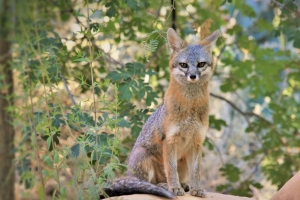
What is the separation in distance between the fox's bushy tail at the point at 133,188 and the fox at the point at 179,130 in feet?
0.31

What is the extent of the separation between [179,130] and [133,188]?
67 cm

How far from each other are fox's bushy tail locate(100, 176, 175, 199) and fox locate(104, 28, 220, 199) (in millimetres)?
94

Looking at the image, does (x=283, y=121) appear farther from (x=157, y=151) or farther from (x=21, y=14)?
(x=21, y=14)

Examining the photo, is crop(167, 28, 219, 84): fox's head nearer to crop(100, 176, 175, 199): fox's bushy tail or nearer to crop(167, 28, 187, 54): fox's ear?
crop(167, 28, 187, 54): fox's ear

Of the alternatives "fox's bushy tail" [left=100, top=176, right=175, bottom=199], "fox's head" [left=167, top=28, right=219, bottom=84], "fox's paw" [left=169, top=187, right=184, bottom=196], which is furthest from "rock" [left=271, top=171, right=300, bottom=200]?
"fox's head" [left=167, top=28, right=219, bottom=84]

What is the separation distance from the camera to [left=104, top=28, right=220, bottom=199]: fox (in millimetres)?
5254

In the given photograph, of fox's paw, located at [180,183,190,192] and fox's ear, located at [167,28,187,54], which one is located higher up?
fox's ear, located at [167,28,187,54]

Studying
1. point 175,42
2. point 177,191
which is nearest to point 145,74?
point 175,42

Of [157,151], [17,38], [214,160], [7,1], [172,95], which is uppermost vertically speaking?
[7,1]

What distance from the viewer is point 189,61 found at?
17.6 ft

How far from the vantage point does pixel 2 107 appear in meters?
7.19

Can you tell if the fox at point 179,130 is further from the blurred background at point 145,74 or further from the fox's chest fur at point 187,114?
the blurred background at point 145,74

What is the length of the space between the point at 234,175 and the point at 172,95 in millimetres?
2975

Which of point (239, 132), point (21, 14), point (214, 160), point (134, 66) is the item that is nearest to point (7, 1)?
point (21, 14)
